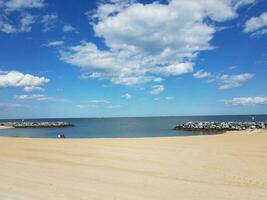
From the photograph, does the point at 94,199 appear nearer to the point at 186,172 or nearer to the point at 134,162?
the point at 186,172

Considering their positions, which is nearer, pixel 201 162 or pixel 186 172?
pixel 186 172

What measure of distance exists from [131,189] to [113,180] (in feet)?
5.00

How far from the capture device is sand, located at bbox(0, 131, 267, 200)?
8586 mm

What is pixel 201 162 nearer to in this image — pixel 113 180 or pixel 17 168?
pixel 113 180

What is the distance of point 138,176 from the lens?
11.2m

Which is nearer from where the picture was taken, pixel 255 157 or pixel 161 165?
pixel 161 165

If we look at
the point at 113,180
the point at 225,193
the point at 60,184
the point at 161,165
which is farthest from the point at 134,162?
the point at 225,193

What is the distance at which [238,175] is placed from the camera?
1137 centimetres

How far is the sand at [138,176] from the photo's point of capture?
8586mm

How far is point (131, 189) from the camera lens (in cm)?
915

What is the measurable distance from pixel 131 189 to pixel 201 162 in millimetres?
6058

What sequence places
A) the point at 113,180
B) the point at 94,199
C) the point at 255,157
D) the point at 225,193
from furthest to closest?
the point at 255,157 → the point at 113,180 → the point at 225,193 → the point at 94,199

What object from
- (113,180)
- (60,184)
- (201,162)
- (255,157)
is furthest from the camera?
(255,157)

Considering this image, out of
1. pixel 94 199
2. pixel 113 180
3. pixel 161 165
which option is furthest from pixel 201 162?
pixel 94 199
